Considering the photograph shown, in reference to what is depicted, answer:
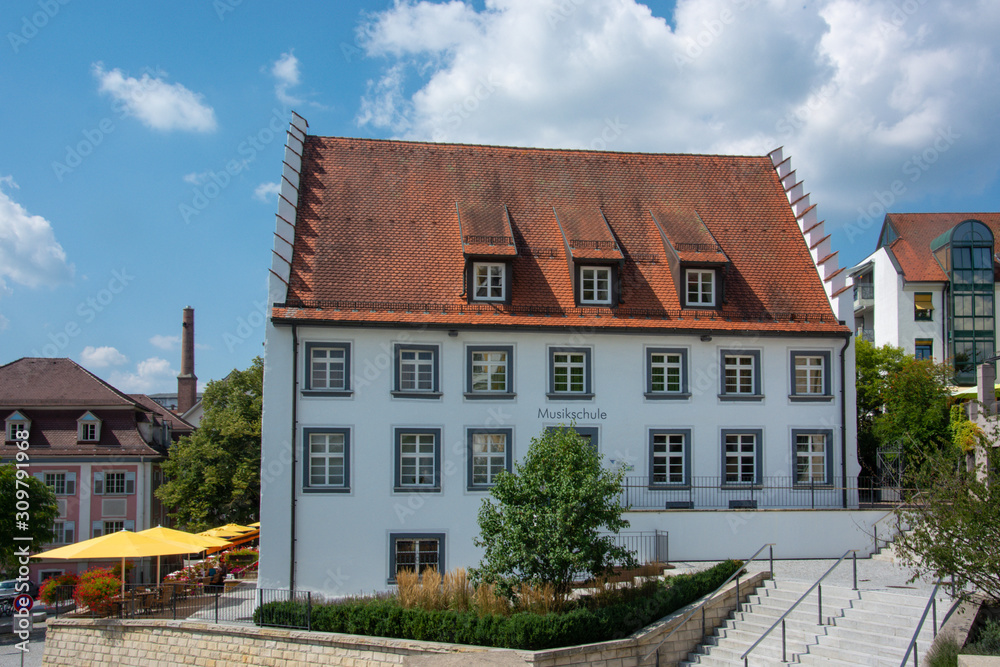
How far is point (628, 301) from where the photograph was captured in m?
22.9

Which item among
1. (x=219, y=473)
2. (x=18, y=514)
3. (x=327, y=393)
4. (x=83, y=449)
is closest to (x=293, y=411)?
(x=327, y=393)

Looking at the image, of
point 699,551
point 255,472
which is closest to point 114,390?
point 255,472

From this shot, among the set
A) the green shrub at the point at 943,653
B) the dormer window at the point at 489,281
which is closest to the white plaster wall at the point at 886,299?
the dormer window at the point at 489,281

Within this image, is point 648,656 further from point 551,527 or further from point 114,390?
point 114,390

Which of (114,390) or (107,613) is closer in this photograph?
(107,613)

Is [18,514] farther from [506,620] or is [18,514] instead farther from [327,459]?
[506,620]

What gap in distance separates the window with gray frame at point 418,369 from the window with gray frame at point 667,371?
5689 mm

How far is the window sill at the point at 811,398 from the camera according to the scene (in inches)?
892

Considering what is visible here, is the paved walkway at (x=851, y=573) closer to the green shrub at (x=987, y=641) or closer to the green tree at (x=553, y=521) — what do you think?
the green shrub at (x=987, y=641)

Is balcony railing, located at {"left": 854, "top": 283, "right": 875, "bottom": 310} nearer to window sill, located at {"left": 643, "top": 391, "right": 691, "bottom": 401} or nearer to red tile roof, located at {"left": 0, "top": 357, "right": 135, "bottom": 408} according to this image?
window sill, located at {"left": 643, "top": 391, "right": 691, "bottom": 401}

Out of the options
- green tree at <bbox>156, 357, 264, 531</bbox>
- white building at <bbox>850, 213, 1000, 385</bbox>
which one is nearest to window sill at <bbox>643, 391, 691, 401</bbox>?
green tree at <bbox>156, 357, 264, 531</bbox>

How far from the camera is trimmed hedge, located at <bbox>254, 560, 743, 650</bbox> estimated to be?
50.4 feet

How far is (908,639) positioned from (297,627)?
11.9 m

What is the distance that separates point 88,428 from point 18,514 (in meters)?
14.8
